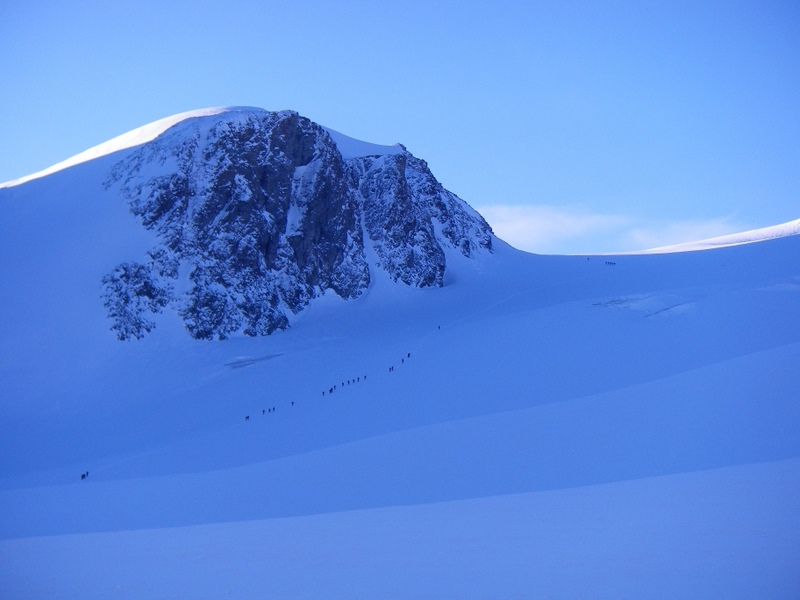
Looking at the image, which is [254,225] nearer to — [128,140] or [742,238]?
[128,140]

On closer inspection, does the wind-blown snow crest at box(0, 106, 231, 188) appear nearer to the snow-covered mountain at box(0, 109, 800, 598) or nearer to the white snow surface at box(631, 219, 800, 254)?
the snow-covered mountain at box(0, 109, 800, 598)

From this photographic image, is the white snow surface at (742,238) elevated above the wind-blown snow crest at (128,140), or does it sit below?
below

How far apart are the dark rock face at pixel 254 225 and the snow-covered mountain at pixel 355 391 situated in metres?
0.19

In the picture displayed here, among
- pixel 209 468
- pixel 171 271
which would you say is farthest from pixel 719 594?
pixel 171 271

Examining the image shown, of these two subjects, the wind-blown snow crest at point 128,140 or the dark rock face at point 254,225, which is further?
the wind-blown snow crest at point 128,140

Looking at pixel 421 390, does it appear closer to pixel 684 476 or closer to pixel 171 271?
pixel 684 476

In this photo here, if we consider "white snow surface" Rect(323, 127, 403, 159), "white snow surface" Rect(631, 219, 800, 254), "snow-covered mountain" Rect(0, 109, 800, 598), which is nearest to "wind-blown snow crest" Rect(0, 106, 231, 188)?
"snow-covered mountain" Rect(0, 109, 800, 598)

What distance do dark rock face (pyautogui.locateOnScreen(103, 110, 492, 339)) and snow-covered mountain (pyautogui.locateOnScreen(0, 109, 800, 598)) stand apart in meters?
0.19

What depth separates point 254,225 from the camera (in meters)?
47.3

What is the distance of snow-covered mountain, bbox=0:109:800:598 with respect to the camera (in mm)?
10812

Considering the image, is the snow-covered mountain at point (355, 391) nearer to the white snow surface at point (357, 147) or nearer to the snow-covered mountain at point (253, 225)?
the snow-covered mountain at point (253, 225)

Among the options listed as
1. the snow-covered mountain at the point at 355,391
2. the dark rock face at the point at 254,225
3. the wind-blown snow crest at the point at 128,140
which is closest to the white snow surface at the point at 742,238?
the snow-covered mountain at the point at 355,391

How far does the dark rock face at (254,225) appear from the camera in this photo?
140 ft

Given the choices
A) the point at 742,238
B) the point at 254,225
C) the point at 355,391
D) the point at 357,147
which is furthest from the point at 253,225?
the point at 742,238
